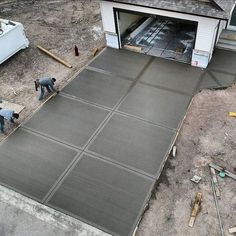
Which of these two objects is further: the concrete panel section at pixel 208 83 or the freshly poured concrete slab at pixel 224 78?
the freshly poured concrete slab at pixel 224 78

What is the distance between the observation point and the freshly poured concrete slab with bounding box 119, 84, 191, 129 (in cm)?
1482

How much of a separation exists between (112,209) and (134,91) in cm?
702

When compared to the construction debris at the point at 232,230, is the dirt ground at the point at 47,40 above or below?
above

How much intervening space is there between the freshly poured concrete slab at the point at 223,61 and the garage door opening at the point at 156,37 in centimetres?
143

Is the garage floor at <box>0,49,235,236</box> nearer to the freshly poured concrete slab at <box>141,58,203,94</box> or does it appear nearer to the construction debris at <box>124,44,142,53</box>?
the freshly poured concrete slab at <box>141,58,203,94</box>

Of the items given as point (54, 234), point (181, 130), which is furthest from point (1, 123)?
point (181, 130)

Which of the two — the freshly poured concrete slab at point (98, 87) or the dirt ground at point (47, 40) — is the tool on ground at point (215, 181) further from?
the dirt ground at point (47, 40)

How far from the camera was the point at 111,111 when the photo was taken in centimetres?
1530

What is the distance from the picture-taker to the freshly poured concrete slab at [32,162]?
40.6 ft

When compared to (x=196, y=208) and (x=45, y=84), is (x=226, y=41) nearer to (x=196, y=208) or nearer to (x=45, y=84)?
(x=45, y=84)

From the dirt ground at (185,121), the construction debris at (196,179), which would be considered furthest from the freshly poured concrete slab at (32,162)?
the construction debris at (196,179)

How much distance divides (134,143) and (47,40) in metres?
11.1

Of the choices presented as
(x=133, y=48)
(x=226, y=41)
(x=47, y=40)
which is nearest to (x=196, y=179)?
(x=133, y=48)

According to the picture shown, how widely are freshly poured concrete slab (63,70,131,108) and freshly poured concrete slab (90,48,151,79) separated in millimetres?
649
